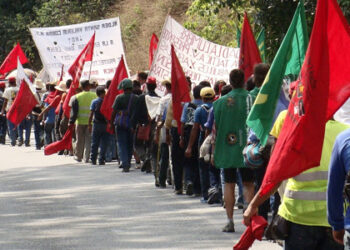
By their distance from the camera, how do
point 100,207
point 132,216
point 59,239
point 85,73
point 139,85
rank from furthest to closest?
point 85,73, point 139,85, point 100,207, point 132,216, point 59,239

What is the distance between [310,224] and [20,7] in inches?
1753

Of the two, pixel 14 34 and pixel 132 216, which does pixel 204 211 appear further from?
pixel 14 34

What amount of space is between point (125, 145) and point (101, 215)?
6.42 metres

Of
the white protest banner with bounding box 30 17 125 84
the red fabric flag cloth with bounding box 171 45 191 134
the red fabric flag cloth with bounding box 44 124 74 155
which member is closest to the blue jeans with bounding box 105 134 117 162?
the red fabric flag cloth with bounding box 44 124 74 155

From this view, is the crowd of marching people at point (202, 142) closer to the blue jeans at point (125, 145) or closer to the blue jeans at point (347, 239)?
the blue jeans at point (125, 145)

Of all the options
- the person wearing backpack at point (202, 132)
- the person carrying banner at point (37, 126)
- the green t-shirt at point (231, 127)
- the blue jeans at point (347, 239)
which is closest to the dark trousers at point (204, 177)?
the person wearing backpack at point (202, 132)

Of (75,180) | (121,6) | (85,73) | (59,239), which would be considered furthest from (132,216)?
(121,6)

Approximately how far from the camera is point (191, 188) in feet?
49.2

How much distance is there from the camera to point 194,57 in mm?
19250

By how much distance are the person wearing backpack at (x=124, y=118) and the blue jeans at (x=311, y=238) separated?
1214 centimetres

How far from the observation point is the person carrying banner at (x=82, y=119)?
830 inches

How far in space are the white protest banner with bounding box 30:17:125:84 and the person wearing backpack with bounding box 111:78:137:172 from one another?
5304mm

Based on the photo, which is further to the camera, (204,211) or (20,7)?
(20,7)

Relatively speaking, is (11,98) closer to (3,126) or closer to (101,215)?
(3,126)
